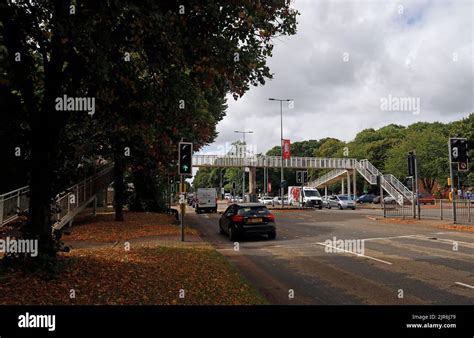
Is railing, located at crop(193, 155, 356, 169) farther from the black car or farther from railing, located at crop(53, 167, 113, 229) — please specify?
the black car

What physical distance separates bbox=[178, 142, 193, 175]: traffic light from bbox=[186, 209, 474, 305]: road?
301cm

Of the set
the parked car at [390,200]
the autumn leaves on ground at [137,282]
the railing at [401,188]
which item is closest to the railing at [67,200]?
the autumn leaves on ground at [137,282]

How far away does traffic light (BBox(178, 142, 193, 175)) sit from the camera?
14461mm

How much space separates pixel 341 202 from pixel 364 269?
37.6 m

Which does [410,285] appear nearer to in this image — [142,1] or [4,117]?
[142,1]

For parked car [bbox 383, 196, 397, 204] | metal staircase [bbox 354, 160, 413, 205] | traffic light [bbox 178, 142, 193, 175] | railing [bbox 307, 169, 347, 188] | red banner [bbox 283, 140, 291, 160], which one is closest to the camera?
traffic light [bbox 178, 142, 193, 175]

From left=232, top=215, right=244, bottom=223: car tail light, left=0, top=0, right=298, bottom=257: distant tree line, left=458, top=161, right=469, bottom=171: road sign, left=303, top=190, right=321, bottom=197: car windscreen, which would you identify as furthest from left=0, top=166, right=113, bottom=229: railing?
left=303, top=190, right=321, bottom=197: car windscreen

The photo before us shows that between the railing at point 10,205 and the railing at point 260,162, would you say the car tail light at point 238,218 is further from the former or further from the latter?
the railing at point 260,162

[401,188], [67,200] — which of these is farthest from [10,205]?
[401,188]

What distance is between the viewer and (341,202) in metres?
46.4

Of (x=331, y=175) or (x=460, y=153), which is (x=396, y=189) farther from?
(x=460, y=153)

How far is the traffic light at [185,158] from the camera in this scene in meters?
14.5
